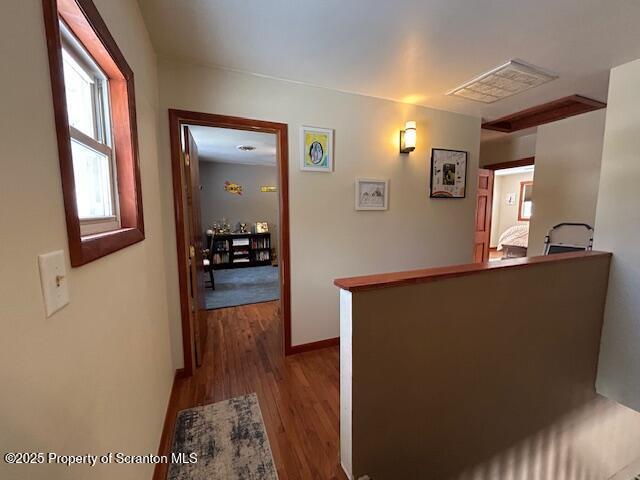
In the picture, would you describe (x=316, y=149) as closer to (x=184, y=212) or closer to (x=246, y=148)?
(x=184, y=212)

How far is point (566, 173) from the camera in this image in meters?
3.19

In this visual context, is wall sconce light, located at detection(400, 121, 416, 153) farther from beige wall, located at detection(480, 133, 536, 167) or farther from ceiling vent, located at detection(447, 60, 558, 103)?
beige wall, located at detection(480, 133, 536, 167)

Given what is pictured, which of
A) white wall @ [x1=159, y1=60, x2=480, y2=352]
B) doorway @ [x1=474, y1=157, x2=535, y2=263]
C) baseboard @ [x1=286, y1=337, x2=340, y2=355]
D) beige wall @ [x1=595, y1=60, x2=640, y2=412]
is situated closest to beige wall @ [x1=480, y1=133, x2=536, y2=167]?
doorway @ [x1=474, y1=157, x2=535, y2=263]

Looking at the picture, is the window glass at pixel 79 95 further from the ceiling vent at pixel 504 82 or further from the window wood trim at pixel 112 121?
the ceiling vent at pixel 504 82

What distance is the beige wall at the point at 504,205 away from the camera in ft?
24.7

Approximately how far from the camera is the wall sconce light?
2545 mm

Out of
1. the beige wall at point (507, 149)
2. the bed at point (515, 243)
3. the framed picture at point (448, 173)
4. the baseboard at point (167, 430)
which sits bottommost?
the baseboard at point (167, 430)

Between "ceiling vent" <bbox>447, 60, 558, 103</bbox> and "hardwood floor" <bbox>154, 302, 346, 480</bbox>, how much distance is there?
2.61 meters

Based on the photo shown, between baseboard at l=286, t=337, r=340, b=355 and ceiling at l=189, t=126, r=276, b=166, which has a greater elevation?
ceiling at l=189, t=126, r=276, b=166

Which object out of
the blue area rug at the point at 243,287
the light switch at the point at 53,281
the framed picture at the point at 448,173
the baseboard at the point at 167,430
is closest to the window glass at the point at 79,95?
the light switch at the point at 53,281

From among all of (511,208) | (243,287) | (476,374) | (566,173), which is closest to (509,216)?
(511,208)

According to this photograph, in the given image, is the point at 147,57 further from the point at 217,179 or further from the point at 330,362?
the point at 217,179

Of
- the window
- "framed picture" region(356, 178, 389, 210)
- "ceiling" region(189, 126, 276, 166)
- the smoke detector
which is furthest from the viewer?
the smoke detector

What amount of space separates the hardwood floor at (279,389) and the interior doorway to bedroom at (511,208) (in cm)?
617
